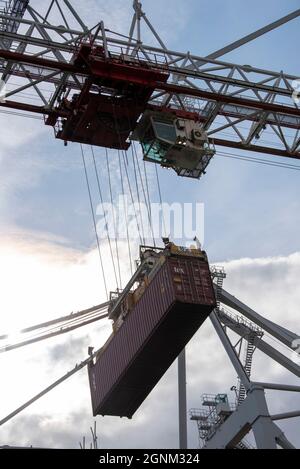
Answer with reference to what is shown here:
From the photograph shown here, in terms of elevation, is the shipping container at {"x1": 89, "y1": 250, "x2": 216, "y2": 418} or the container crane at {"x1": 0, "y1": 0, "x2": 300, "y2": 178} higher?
the container crane at {"x1": 0, "y1": 0, "x2": 300, "y2": 178}

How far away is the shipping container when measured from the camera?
3759cm

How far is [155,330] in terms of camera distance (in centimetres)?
3806

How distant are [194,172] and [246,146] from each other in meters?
3.82

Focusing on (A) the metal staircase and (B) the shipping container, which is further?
→ (A) the metal staircase

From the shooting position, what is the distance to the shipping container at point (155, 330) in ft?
123

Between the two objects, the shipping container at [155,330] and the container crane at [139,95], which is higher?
the container crane at [139,95]

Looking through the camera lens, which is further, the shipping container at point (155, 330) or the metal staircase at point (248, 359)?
the metal staircase at point (248, 359)

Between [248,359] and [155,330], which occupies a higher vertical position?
[248,359]

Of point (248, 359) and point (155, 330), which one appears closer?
point (155, 330)
